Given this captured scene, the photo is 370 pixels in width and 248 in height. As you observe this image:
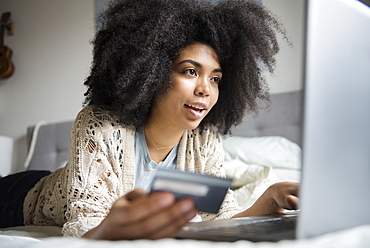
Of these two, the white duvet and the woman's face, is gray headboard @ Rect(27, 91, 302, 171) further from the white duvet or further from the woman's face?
the woman's face

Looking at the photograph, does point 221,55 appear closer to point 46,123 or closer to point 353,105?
point 353,105

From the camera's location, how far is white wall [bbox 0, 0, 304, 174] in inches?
122

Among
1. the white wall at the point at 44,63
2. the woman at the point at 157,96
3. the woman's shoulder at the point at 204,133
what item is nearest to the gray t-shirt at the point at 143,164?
the woman at the point at 157,96

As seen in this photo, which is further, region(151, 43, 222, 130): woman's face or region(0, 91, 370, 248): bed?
region(0, 91, 370, 248): bed

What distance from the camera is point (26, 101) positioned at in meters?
3.36

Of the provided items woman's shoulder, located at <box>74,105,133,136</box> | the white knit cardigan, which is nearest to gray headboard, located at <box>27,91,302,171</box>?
the white knit cardigan

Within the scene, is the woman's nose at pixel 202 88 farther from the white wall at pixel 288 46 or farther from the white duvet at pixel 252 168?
the white wall at pixel 288 46

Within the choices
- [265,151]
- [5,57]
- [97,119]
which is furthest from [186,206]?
[5,57]

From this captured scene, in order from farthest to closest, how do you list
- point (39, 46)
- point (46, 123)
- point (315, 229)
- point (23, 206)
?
point (39, 46) → point (46, 123) → point (23, 206) → point (315, 229)

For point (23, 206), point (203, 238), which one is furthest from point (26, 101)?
point (203, 238)

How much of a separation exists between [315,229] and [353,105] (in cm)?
17

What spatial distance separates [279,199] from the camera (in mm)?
931

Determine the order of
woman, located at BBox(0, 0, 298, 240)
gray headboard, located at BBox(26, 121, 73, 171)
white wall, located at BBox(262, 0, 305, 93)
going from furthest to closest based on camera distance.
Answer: gray headboard, located at BBox(26, 121, 73, 171), white wall, located at BBox(262, 0, 305, 93), woman, located at BBox(0, 0, 298, 240)

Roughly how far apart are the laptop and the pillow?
1.43 metres
